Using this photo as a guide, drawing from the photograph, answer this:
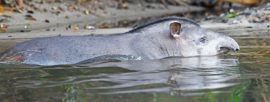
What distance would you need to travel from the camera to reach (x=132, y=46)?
6.31 meters

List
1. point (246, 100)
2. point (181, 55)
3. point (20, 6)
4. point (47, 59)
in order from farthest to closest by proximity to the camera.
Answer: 1. point (20, 6)
2. point (181, 55)
3. point (47, 59)
4. point (246, 100)

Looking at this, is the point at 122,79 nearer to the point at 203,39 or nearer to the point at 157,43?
the point at 157,43

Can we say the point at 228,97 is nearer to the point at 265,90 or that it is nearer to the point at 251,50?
the point at 265,90

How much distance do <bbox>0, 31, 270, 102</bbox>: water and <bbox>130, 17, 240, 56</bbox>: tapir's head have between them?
207 mm

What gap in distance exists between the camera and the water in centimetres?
392

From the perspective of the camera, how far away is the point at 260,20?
1366 centimetres

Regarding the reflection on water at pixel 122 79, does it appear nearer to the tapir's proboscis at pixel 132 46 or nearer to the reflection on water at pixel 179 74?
the reflection on water at pixel 179 74

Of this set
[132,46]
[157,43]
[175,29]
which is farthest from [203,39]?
[132,46]

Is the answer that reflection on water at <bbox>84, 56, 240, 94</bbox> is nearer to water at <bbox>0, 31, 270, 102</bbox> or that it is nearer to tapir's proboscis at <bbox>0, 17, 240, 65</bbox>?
water at <bbox>0, 31, 270, 102</bbox>

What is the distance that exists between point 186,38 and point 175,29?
0.21 m

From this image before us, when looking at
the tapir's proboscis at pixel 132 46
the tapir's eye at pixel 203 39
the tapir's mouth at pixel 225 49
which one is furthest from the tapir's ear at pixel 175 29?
the tapir's mouth at pixel 225 49

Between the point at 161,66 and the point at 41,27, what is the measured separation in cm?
812

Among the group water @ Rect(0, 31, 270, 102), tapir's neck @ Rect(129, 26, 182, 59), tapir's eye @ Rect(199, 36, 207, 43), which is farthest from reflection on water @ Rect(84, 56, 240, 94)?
tapir's eye @ Rect(199, 36, 207, 43)

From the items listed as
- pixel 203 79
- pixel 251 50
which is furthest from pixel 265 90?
pixel 251 50
